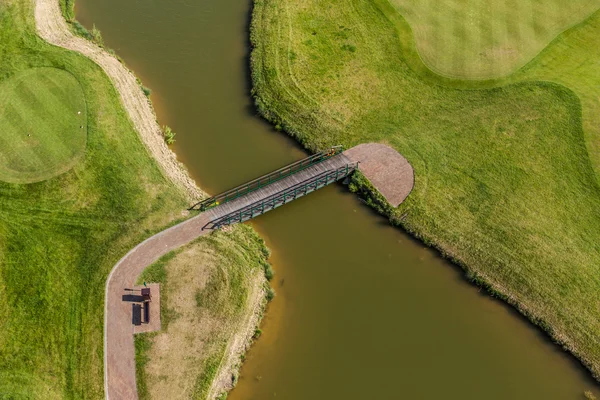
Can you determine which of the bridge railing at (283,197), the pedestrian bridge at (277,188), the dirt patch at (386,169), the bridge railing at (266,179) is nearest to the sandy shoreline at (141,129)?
the bridge railing at (266,179)

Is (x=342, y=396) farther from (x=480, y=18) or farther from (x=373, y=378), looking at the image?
(x=480, y=18)

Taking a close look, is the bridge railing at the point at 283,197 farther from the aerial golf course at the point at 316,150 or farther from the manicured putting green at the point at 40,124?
the manicured putting green at the point at 40,124

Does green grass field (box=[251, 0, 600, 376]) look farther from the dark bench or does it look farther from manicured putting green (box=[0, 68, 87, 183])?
the dark bench

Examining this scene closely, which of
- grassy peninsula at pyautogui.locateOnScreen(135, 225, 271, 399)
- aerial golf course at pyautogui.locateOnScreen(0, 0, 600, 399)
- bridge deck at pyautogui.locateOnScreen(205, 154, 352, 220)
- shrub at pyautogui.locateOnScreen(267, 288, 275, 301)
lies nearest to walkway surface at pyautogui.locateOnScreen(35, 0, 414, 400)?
bridge deck at pyautogui.locateOnScreen(205, 154, 352, 220)

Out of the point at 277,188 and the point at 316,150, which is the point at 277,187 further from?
the point at 316,150

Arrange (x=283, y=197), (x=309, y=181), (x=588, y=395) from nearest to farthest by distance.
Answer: (x=588, y=395) < (x=283, y=197) < (x=309, y=181)

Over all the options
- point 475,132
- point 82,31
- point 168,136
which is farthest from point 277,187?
point 82,31
